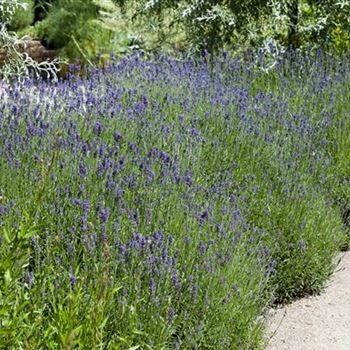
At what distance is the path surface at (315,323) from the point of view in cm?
385

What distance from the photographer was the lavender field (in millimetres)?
2922

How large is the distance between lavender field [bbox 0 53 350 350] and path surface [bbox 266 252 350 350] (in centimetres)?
10

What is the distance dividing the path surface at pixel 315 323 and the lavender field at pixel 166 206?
96mm

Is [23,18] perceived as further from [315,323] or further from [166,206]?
[315,323]

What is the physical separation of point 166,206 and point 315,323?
3.77ft

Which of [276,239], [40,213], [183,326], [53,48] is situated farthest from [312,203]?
[53,48]

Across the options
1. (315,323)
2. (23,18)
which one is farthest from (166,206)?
(23,18)

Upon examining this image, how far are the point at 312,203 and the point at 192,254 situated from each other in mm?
1219

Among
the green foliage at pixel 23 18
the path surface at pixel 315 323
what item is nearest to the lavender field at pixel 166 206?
the path surface at pixel 315 323

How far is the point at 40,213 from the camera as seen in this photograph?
11.3 feet

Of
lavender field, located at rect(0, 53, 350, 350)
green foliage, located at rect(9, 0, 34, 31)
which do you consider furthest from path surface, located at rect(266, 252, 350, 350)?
green foliage, located at rect(9, 0, 34, 31)

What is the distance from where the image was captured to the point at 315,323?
13.4 feet

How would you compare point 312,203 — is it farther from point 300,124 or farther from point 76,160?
point 76,160

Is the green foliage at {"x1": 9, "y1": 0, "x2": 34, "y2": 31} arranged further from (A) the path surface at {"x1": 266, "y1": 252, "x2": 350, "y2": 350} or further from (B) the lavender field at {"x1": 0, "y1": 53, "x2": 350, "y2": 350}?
(A) the path surface at {"x1": 266, "y1": 252, "x2": 350, "y2": 350}
